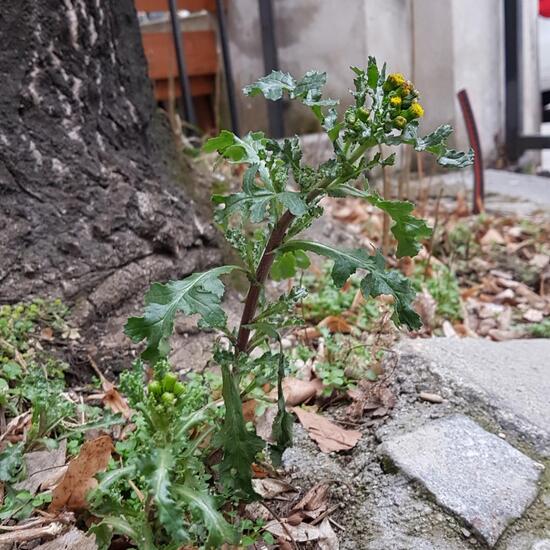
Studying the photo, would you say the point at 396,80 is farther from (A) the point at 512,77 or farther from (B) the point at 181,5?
(A) the point at 512,77

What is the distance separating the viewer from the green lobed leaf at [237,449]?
1.13m

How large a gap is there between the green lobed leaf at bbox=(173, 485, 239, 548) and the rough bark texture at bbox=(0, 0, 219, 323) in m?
0.89

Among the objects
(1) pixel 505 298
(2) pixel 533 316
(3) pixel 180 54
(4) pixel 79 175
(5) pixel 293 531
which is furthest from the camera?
(3) pixel 180 54

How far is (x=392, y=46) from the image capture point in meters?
4.83

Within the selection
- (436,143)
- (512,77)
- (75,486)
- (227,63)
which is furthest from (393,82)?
Answer: (512,77)

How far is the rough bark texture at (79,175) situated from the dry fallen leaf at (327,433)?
719 mm

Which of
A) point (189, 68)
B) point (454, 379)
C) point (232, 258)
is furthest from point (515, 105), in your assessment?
point (454, 379)

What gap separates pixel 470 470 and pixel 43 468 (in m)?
0.94

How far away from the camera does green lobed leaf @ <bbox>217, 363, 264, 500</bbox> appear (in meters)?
1.13

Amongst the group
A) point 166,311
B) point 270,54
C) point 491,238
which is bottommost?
point 491,238

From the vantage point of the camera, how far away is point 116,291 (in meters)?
1.90

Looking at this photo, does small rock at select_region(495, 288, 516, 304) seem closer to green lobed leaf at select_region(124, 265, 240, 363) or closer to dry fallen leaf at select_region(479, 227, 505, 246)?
dry fallen leaf at select_region(479, 227, 505, 246)

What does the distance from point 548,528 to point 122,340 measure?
1.21 m

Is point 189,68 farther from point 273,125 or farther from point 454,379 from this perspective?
point 454,379
